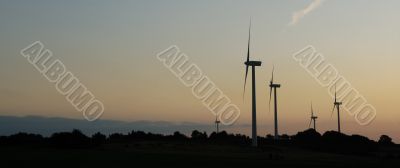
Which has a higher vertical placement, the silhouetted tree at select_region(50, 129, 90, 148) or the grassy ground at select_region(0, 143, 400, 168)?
the silhouetted tree at select_region(50, 129, 90, 148)

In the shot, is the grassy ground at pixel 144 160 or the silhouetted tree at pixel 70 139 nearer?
the grassy ground at pixel 144 160

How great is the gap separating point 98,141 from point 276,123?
53771mm

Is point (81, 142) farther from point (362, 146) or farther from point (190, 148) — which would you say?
point (362, 146)

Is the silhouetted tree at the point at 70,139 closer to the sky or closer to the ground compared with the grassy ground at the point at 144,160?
closer to the sky

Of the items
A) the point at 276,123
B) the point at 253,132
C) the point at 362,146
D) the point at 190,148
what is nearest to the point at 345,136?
the point at 362,146

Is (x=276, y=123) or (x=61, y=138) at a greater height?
(x=276, y=123)

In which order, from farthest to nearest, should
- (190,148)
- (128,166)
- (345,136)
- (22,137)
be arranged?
(345,136), (22,137), (190,148), (128,166)

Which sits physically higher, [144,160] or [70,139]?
[70,139]

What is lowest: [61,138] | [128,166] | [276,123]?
[128,166]

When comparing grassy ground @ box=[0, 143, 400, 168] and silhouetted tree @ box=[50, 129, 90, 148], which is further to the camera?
silhouetted tree @ box=[50, 129, 90, 148]

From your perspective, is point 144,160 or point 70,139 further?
point 70,139

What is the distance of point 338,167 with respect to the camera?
73.1 metres

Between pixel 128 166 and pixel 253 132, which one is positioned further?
pixel 253 132

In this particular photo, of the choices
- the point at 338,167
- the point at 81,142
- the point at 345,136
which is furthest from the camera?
the point at 345,136
